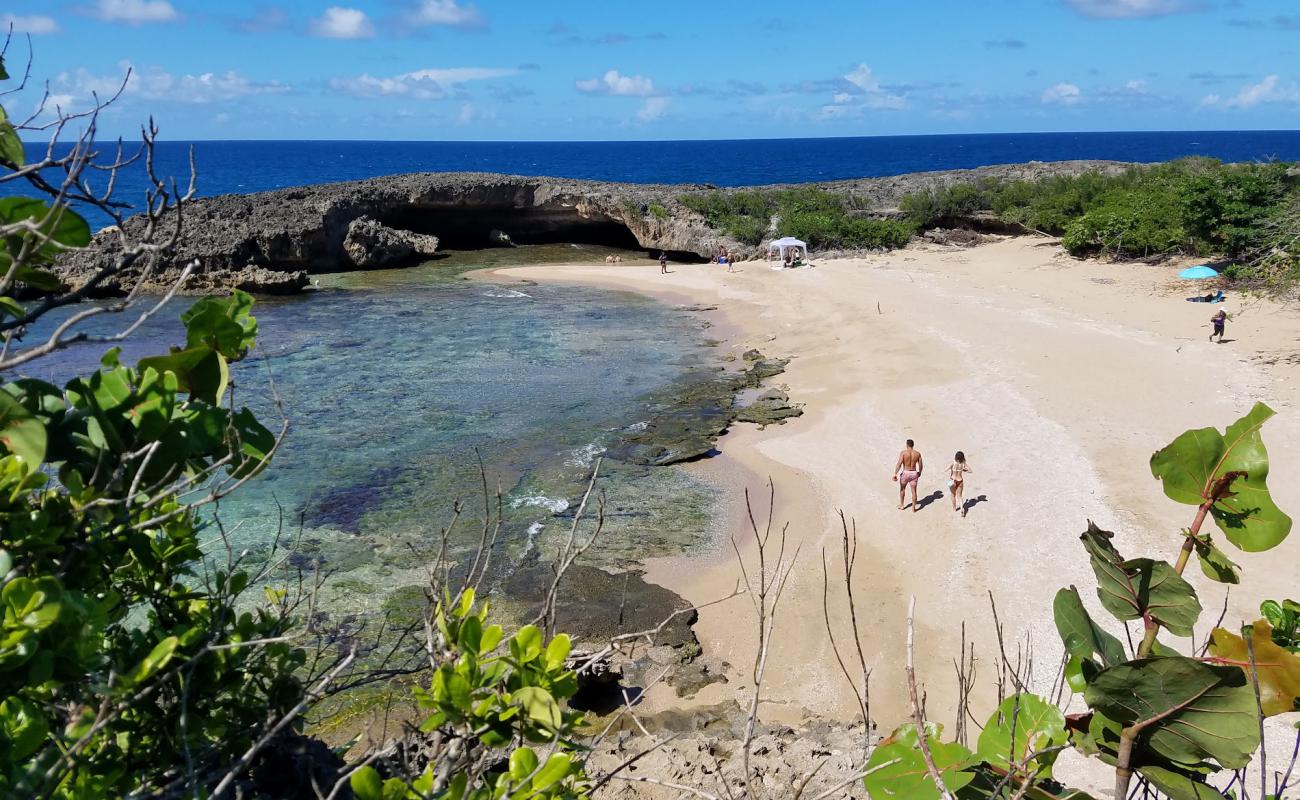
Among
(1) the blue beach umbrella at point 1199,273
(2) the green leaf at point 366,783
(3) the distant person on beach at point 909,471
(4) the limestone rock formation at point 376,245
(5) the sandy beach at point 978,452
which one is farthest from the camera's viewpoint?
(4) the limestone rock formation at point 376,245

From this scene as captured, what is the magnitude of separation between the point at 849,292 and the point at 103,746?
30467 mm

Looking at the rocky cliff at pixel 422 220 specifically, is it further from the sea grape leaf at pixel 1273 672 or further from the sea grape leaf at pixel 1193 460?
the sea grape leaf at pixel 1273 672

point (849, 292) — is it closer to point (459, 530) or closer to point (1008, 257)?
point (1008, 257)

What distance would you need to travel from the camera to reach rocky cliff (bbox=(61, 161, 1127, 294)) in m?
37.4

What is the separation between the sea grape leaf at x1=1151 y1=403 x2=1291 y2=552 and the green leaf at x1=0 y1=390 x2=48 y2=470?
3.21 meters

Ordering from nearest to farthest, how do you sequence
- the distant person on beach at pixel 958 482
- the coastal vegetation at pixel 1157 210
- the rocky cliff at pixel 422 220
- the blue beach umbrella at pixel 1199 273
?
the distant person on beach at pixel 958 482 → the blue beach umbrella at pixel 1199 273 → the coastal vegetation at pixel 1157 210 → the rocky cliff at pixel 422 220

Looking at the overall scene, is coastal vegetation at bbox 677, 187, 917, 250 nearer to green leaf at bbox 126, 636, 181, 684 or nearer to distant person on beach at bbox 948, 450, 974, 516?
distant person on beach at bbox 948, 450, 974, 516

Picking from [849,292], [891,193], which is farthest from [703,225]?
[849,292]

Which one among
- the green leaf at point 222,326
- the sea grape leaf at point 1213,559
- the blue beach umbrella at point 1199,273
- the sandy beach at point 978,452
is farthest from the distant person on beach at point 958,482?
the blue beach umbrella at point 1199,273

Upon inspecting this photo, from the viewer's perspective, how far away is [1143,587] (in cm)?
263

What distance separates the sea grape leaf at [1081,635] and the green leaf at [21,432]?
9.42 ft

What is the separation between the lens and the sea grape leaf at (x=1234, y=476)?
264 cm

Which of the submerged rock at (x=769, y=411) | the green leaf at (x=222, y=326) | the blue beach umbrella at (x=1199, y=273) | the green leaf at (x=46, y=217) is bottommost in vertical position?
the submerged rock at (x=769, y=411)

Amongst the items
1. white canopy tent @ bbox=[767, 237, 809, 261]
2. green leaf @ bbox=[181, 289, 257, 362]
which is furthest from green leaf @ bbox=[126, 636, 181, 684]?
white canopy tent @ bbox=[767, 237, 809, 261]
